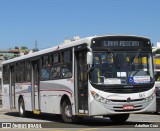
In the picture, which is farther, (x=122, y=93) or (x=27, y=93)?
(x=27, y=93)

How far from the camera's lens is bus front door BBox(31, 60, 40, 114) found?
2012cm

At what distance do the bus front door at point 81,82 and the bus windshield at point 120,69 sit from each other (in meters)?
0.52

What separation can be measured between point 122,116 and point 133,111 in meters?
1.91

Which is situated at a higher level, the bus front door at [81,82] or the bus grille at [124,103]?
the bus front door at [81,82]

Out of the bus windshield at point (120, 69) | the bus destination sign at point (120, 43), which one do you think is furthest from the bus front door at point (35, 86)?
the bus windshield at point (120, 69)

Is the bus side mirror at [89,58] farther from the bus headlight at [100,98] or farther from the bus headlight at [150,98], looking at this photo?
the bus headlight at [150,98]

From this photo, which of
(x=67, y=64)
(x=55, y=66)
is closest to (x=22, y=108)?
(x=55, y=66)

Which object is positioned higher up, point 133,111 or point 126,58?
point 126,58

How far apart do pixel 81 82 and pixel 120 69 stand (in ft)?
5.15

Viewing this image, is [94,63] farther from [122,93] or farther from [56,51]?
A: [56,51]

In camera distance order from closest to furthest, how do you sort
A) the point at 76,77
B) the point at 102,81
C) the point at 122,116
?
the point at 102,81
the point at 76,77
the point at 122,116

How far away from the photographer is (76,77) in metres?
15.8

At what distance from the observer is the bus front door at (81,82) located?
1516 centimetres

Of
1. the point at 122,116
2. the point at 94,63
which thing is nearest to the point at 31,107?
the point at 122,116
